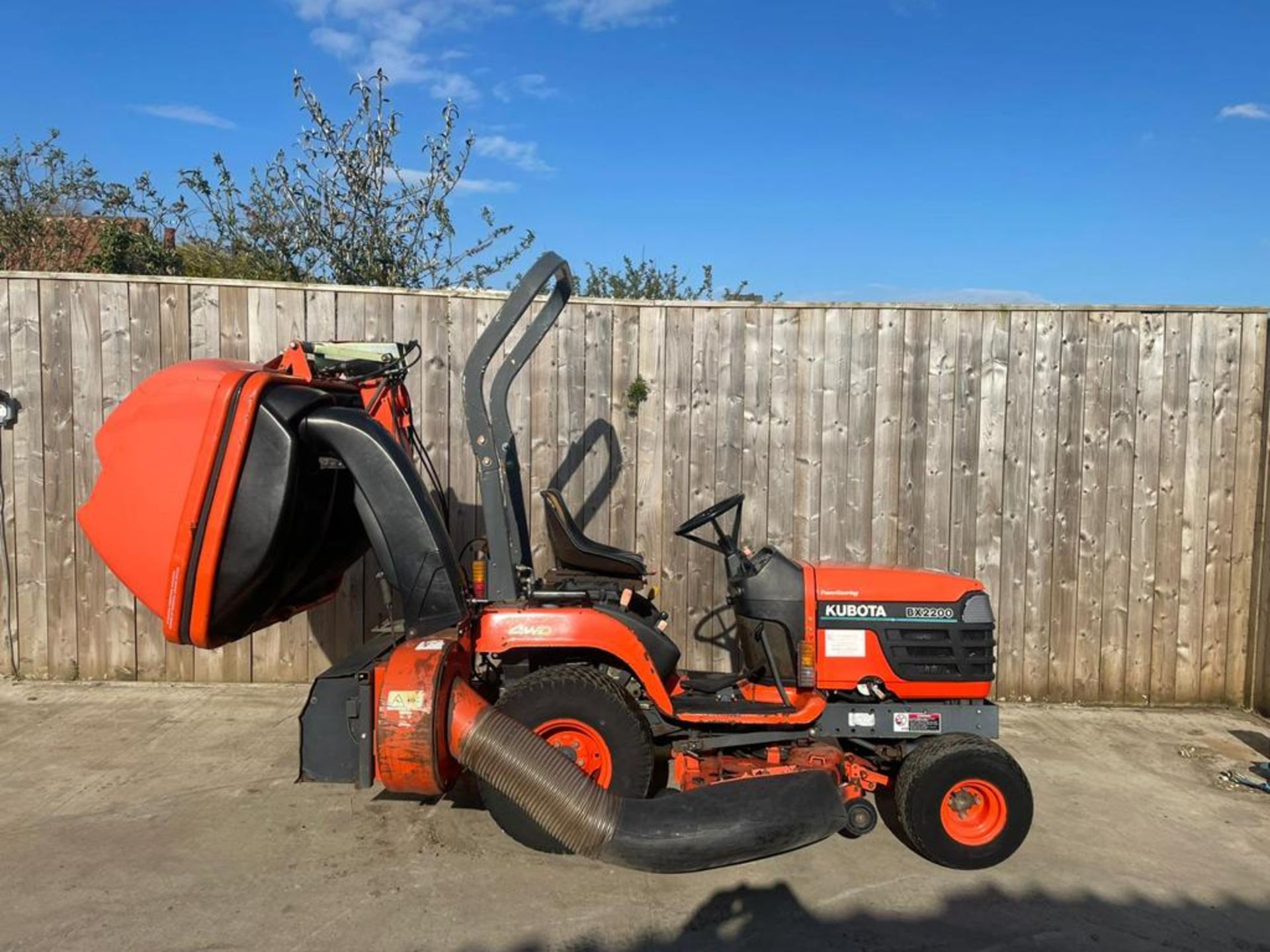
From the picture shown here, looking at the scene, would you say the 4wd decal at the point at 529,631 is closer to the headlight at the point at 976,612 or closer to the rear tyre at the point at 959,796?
the rear tyre at the point at 959,796

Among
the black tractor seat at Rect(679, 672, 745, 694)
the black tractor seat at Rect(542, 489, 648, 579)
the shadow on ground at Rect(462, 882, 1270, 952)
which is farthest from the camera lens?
the black tractor seat at Rect(542, 489, 648, 579)

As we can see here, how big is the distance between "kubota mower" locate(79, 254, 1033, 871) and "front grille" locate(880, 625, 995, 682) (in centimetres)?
1

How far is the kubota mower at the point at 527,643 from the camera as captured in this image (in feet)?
10.1

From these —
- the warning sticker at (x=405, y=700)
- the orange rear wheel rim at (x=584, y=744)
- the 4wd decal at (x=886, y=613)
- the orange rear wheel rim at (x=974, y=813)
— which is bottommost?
the orange rear wheel rim at (x=974, y=813)

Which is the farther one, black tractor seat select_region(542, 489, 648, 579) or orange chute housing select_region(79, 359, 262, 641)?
black tractor seat select_region(542, 489, 648, 579)

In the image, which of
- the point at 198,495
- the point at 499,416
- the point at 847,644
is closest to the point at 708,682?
the point at 847,644

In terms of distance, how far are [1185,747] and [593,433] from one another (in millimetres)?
3935

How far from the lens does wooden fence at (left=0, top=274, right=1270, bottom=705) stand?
531 centimetres

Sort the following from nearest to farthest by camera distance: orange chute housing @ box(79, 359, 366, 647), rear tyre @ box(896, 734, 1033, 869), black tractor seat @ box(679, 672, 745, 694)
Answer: orange chute housing @ box(79, 359, 366, 647)
rear tyre @ box(896, 734, 1033, 869)
black tractor seat @ box(679, 672, 745, 694)

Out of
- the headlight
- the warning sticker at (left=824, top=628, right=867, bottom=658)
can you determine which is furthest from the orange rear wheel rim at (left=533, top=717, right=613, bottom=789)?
the headlight

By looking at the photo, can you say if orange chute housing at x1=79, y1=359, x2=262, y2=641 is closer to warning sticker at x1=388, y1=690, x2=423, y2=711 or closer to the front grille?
warning sticker at x1=388, y1=690, x2=423, y2=711

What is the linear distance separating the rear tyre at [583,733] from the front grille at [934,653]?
3.70 ft

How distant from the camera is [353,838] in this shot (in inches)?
138

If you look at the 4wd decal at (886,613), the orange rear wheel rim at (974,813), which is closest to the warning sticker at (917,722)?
the orange rear wheel rim at (974,813)
